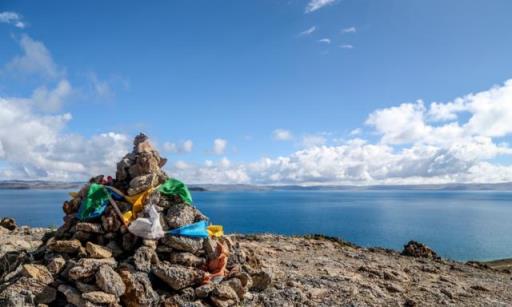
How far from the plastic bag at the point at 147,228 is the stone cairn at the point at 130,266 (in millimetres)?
215

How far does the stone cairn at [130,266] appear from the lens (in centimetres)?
1053

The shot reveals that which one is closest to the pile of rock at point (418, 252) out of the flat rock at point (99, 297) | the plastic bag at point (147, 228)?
the plastic bag at point (147, 228)

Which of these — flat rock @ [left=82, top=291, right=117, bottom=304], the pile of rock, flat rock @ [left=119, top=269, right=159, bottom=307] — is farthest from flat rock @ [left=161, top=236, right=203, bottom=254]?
the pile of rock

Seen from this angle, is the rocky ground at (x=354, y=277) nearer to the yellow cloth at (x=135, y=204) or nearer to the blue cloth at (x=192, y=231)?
the blue cloth at (x=192, y=231)

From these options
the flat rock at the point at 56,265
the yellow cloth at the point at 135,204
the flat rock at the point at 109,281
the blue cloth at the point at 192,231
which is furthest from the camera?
the yellow cloth at the point at 135,204

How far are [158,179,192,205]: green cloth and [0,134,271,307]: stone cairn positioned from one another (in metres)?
0.20

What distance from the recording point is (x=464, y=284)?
17297 mm

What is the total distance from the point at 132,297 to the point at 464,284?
1414 centimetres

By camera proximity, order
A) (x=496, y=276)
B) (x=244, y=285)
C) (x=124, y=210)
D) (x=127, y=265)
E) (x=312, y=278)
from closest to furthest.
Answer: (x=127, y=265), (x=244, y=285), (x=124, y=210), (x=312, y=278), (x=496, y=276)

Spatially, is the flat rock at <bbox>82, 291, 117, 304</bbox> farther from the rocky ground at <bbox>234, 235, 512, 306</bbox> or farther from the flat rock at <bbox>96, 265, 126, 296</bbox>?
the rocky ground at <bbox>234, 235, 512, 306</bbox>

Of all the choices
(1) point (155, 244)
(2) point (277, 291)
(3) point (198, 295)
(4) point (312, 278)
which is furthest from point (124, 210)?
(4) point (312, 278)

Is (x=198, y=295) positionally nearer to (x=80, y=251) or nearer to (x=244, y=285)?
(x=244, y=285)

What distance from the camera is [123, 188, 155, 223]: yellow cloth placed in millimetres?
12914

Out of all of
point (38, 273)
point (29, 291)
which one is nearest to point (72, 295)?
point (29, 291)
